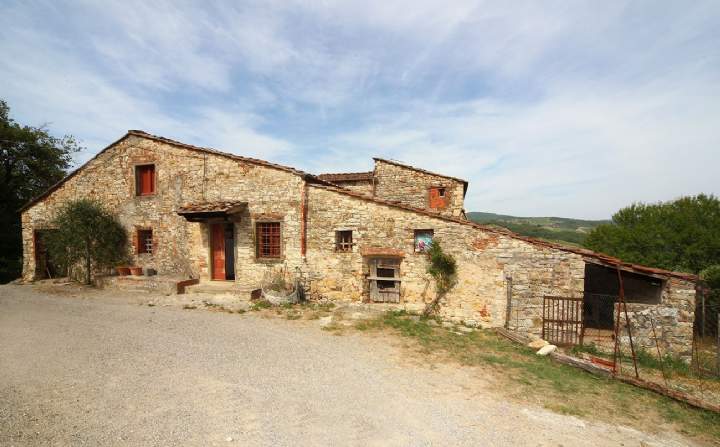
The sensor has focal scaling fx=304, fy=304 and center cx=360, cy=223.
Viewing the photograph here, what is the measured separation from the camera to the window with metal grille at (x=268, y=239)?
12023mm

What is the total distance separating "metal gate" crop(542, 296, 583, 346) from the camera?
340 inches

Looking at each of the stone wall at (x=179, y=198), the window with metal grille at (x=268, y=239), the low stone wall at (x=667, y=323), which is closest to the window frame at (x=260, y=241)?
the window with metal grille at (x=268, y=239)

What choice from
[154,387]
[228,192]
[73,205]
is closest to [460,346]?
[154,387]

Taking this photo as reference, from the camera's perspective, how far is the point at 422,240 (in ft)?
34.2

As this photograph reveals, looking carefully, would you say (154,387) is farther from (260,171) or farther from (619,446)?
(260,171)

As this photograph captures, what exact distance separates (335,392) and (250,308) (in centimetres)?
602

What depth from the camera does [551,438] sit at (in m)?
4.20

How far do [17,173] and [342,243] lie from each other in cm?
2373

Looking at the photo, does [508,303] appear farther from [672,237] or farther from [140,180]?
[140,180]

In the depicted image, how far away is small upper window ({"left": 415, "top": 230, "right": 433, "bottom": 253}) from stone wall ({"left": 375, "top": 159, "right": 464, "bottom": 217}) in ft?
21.8

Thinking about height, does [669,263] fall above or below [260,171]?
below

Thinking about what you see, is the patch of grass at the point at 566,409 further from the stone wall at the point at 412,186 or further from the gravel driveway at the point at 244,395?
the stone wall at the point at 412,186

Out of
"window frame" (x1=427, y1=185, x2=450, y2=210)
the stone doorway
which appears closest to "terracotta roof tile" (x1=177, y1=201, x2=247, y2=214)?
the stone doorway

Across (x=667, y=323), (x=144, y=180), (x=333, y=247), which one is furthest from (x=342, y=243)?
(x=144, y=180)
